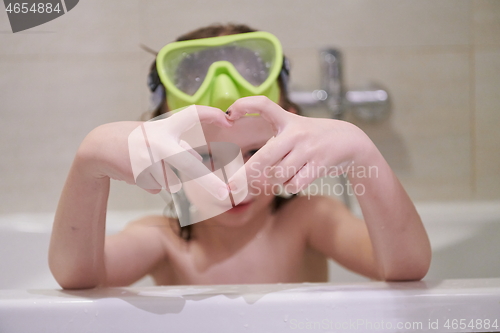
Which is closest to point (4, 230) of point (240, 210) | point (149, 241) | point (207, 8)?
point (149, 241)

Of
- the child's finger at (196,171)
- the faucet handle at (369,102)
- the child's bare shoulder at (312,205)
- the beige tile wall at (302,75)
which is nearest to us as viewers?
the child's finger at (196,171)

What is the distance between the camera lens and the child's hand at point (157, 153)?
0.38 metres

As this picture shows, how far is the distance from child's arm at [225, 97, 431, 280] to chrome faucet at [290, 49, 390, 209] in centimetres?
31

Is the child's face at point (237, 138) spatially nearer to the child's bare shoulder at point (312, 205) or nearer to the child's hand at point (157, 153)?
the child's hand at point (157, 153)

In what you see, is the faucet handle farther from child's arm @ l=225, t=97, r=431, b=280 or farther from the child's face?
the child's face

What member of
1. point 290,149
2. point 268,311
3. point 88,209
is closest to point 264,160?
point 290,149

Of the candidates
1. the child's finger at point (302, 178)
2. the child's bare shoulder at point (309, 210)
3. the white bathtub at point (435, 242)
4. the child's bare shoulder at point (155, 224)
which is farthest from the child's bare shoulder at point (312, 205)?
the child's finger at point (302, 178)

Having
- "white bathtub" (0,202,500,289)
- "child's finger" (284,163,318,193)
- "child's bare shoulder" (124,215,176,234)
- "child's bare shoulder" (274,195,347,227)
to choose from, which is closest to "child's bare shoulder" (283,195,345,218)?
"child's bare shoulder" (274,195,347,227)

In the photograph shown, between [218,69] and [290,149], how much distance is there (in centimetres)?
16

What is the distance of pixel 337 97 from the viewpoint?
0.92 metres

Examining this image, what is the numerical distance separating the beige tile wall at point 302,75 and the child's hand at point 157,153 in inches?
→ 6.5

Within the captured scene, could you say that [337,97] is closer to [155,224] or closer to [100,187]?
[155,224]

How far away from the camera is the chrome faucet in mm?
891

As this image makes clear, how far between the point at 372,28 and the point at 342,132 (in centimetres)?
55
